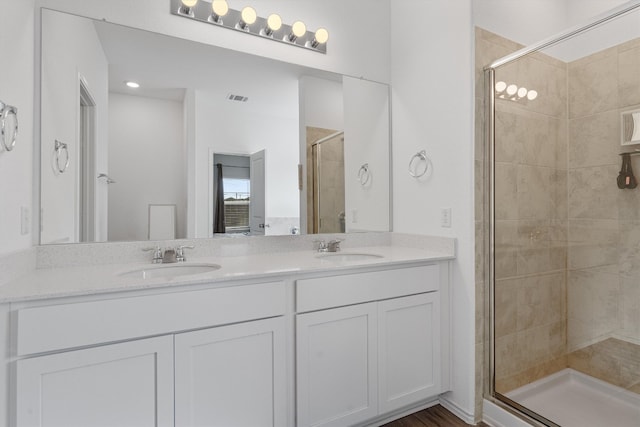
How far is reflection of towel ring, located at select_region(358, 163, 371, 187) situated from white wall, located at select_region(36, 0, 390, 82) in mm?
628

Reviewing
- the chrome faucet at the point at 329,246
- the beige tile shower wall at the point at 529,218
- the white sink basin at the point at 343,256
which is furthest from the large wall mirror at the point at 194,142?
the beige tile shower wall at the point at 529,218

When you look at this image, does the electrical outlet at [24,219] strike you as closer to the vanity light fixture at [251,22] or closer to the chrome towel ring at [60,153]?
the chrome towel ring at [60,153]

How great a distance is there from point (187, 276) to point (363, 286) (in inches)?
31.8

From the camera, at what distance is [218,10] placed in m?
1.79

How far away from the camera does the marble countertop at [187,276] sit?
1.09m

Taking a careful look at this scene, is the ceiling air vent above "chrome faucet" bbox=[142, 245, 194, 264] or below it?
above

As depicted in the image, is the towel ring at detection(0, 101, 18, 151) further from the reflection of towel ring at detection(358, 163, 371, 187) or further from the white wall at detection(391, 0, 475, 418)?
the white wall at detection(391, 0, 475, 418)

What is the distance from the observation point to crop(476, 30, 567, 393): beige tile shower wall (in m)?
1.86

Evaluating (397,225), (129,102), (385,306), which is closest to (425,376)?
(385,306)

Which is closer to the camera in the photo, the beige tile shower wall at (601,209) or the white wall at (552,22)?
the white wall at (552,22)

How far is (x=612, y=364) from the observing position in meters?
1.96

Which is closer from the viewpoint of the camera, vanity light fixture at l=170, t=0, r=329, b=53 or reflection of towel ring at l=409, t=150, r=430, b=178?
vanity light fixture at l=170, t=0, r=329, b=53

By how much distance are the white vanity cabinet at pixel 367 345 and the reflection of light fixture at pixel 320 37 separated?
1496 mm

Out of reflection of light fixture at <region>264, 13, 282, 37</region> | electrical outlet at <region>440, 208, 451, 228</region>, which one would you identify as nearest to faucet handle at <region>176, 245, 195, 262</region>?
reflection of light fixture at <region>264, 13, 282, 37</region>
